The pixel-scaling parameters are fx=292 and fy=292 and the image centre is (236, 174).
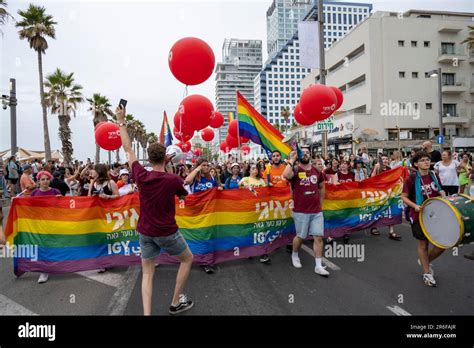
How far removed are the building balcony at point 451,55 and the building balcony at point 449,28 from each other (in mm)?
2153

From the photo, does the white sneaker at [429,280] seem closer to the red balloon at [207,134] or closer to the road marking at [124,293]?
the road marking at [124,293]

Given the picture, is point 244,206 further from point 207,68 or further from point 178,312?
point 207,68

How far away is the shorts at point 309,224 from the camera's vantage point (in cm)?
457

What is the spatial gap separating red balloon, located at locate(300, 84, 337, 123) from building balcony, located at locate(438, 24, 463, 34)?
3949 centimetres

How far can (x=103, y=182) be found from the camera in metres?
4.98

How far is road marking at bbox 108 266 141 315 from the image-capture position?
3.41 m

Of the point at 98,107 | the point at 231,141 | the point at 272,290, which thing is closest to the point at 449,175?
the point at 272,290

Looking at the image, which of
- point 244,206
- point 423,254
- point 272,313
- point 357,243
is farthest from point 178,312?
point 357,243

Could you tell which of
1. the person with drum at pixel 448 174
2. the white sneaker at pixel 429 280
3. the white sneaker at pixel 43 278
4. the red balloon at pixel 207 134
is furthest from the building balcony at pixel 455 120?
the white sneaker at pixel 43 278

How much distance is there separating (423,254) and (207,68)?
5426mm

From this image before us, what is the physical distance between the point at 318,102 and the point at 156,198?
5.72 meters

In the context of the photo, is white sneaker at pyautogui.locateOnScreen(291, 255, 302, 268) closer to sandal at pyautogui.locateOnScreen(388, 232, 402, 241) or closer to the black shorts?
the black shorts

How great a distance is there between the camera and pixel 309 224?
468 centimetres

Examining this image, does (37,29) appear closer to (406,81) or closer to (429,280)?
(429,280)
